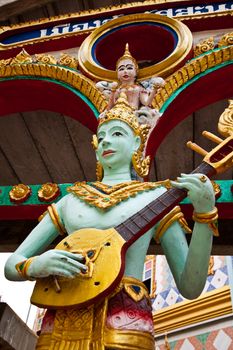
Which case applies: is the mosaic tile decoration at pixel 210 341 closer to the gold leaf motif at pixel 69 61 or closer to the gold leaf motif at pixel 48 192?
the gold leaf motif at pixel 48 192

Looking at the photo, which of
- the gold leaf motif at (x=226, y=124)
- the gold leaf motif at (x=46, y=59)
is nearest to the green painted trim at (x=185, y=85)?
the gold leaf motif at (x=226, y=124)

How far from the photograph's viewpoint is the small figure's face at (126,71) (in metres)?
2.22

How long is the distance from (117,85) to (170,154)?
159 cm

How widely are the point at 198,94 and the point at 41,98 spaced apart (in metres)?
1.15

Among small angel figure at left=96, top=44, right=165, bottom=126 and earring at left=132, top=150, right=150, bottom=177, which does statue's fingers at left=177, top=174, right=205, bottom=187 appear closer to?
earring at left=132, top=150, right=150, bottom=177

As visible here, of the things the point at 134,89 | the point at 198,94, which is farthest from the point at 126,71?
the point at 198,94

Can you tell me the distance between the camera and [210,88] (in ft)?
7.95

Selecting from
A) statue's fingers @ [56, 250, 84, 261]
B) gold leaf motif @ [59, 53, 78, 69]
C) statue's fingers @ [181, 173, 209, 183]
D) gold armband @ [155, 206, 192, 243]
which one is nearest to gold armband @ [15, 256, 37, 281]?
statue's fingers @ [56, 250, 84, 261]

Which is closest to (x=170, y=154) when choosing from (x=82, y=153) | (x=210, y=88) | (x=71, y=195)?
(x=82, y=153)

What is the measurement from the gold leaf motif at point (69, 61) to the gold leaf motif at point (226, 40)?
0.99 meters

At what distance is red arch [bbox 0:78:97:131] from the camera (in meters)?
2.54

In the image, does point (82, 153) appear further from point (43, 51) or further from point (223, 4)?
point (223, 4)

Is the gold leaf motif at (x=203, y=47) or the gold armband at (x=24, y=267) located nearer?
the gold armband at (x=24, y=267)

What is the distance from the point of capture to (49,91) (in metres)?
2.71
